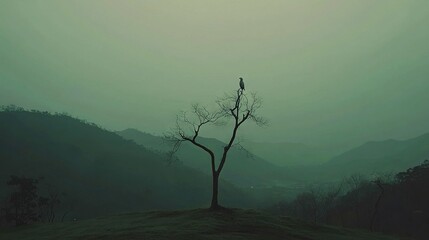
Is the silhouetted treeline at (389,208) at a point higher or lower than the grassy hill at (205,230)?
higher

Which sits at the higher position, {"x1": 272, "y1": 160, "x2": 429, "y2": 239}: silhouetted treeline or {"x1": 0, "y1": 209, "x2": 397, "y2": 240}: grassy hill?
{"x1": 272, "y1": 160, "x2": 429, "y2": 239}: silhouetted treeline

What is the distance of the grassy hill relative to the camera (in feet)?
104

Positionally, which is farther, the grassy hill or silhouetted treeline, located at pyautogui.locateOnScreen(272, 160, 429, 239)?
Answer: silhouetted treeline, located at pyautogui.locateOnScreen(272, 160, 429, 239)

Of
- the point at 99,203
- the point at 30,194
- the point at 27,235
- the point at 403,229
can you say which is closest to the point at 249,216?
the point at 27,235

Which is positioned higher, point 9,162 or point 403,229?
point 9,162

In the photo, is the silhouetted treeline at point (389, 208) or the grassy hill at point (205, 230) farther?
the silhouetted treeline at point (389, 208)

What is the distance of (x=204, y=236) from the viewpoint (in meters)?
30.5

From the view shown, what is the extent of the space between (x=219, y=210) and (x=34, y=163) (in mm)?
151521

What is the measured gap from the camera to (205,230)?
1300 inches

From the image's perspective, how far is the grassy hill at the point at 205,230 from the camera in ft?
104

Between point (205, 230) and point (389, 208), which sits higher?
point (389, 208)

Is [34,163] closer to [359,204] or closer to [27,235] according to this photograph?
[359,204]

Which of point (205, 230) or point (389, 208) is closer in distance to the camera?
point (205, 230)

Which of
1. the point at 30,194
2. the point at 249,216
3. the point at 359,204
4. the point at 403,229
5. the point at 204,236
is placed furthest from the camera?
the point at 359,204
